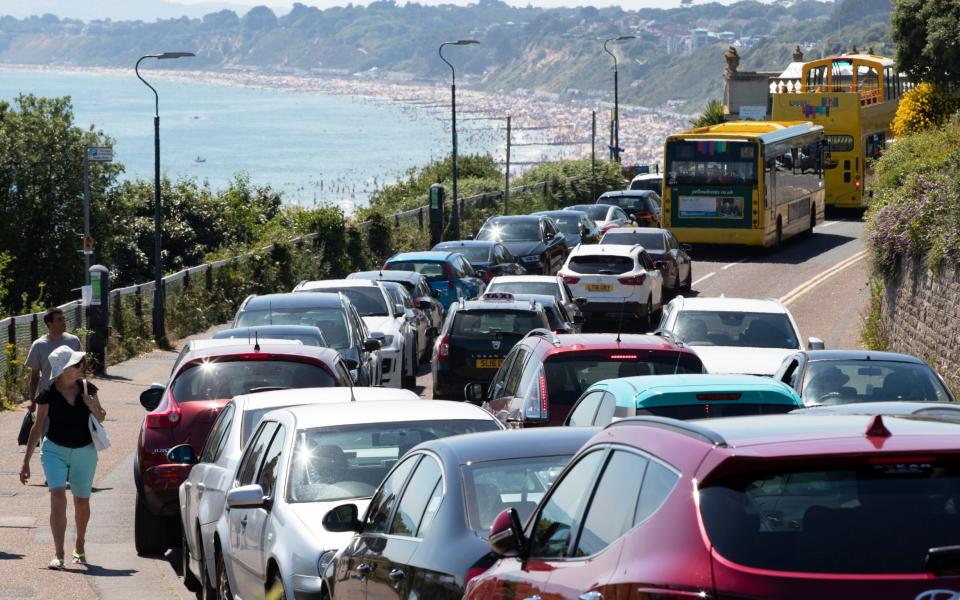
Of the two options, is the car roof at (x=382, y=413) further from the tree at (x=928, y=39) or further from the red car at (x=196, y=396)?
the tree at (x=928, y=39)

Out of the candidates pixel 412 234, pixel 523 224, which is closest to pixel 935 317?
pixel 523 224

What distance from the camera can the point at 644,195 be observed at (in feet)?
162

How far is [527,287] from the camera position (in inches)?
984

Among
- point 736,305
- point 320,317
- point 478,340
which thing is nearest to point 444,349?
point 478,340

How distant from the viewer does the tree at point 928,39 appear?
41.2 meters

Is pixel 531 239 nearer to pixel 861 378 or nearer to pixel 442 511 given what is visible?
pixel 861 378

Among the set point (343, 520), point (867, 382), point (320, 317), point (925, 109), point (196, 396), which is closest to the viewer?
point (343, 520)

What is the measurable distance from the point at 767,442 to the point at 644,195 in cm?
4546

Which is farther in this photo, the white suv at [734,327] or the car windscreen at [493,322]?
the car windscreen at [493,322]

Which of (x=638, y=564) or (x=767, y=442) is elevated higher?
(x=767, y=442)

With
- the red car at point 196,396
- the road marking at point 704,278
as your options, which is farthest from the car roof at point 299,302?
the road marking at point 704,278

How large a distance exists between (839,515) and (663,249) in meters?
29.2

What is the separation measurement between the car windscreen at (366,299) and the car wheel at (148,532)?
10329 mm

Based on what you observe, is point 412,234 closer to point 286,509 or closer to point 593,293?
point 593,293
